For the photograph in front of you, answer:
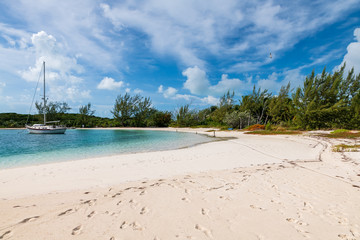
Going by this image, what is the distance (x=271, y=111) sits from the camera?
3419 cm

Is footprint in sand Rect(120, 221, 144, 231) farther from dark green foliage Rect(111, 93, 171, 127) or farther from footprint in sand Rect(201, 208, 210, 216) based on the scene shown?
dark green foliage Rect(111, 93, 171, 127)

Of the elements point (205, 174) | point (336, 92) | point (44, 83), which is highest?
point (44, 83)

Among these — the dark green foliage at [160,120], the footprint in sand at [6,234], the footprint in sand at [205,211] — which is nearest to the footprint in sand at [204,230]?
the footprint in sand at [205,211]

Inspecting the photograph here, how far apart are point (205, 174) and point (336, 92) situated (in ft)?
98.6

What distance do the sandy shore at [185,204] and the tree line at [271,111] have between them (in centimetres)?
2305

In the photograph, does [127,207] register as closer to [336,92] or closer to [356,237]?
[356,237]

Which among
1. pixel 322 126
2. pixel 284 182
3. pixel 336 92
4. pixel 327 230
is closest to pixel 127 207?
pixel 327 230

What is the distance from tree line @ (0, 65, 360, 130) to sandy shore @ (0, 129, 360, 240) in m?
23.1

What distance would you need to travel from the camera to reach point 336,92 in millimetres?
23859

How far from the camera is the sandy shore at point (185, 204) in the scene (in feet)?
8.24

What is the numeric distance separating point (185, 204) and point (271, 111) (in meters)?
36.9

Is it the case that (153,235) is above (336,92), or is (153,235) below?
below

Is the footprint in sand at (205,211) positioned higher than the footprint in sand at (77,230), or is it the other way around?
the footprint in sand at (77,230)

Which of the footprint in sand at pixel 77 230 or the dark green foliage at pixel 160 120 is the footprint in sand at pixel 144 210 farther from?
the dark green foliage at pixel 160 120
